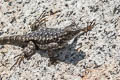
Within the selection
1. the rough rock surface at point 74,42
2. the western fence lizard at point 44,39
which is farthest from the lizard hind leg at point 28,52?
the rough rock surface at point 74,42

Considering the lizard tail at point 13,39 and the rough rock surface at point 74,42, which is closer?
the rough rock surface at point 74,42

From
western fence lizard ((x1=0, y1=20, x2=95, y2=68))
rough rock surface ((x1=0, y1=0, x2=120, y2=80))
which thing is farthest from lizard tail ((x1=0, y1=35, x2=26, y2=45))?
rough rock surface ((x1=0, y1=0, x2=120, y2=80))

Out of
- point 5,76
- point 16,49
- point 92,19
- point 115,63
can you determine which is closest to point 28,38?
point 16,49

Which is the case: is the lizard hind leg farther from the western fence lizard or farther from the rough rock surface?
the rough rock surface

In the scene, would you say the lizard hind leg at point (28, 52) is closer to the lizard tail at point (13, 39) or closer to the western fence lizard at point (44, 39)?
the western fence lizard at point (44, 39)

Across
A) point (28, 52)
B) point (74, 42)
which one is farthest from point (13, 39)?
point (74, 42)

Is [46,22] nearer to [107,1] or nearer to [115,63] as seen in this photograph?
[107,1]
